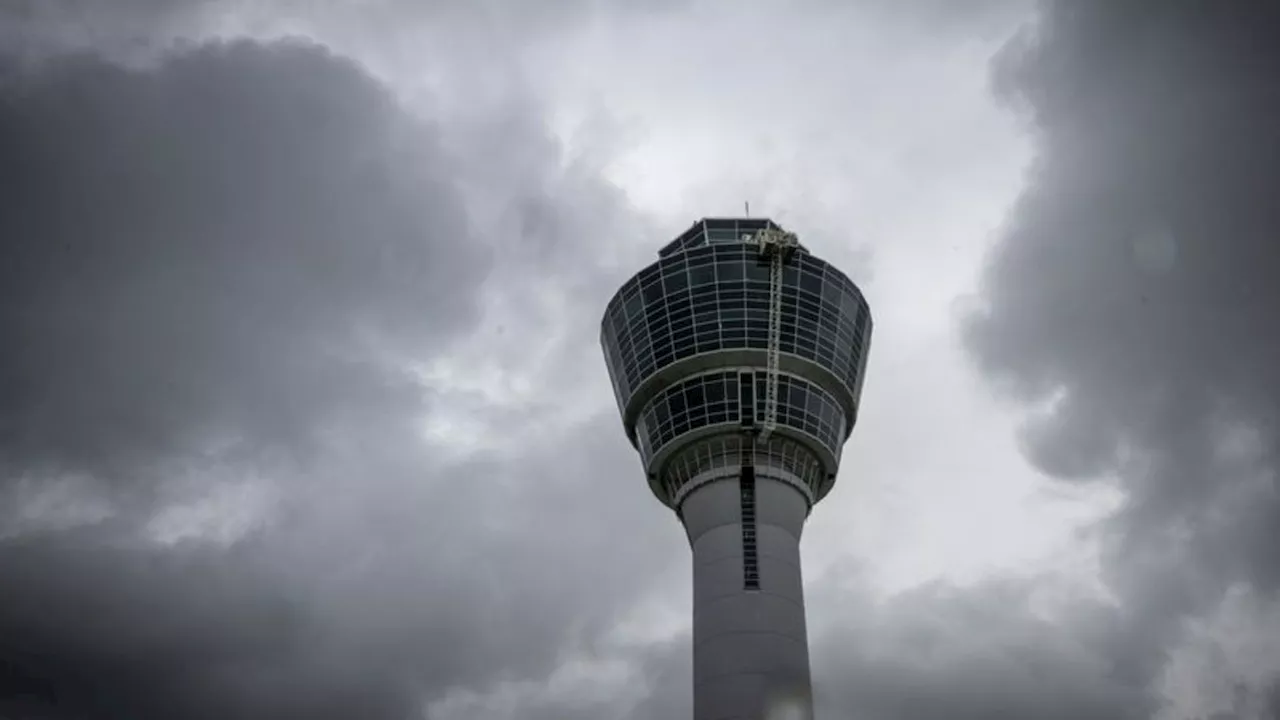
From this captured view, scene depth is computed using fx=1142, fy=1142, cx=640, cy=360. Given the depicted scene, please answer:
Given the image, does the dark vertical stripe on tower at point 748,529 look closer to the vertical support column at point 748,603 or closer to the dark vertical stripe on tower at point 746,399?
the vertical support column at point 748,603

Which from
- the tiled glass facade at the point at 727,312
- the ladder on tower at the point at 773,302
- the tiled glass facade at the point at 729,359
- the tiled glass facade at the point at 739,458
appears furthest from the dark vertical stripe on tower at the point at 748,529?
the tiled glass facade at the point at 727,312

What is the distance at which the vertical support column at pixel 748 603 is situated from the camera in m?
74.7

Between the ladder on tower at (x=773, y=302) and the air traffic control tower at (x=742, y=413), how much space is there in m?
0.11

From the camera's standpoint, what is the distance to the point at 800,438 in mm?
85438

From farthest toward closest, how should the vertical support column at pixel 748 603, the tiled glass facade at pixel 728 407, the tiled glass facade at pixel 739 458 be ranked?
the tiled glass facade at pixel 728 407 < the tiled glass facade at pixel 739 458 < the vertical support column at pixel 748 603

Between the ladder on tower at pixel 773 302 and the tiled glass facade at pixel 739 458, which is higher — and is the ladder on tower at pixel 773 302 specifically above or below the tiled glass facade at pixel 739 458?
above

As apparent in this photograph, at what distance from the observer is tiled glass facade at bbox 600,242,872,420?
88.2 meters

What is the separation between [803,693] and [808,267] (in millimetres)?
33791

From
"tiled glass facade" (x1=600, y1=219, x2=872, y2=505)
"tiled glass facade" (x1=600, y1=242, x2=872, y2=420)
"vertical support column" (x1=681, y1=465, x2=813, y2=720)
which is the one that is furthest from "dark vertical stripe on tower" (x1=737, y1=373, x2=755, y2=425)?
"vertical support column" (x1=681, y1=465, x2=813, y2=720)

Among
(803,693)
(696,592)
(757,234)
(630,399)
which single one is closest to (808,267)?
(757,234)

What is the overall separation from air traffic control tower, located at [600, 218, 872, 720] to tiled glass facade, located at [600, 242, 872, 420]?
11 centimetres

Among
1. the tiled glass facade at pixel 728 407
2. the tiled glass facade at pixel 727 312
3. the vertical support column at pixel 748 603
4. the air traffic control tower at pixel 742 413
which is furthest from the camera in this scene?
the tiled glass facade at pixel 727 312

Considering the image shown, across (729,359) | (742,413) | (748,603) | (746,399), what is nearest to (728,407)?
(742,413)

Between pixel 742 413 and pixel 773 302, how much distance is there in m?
10.0
